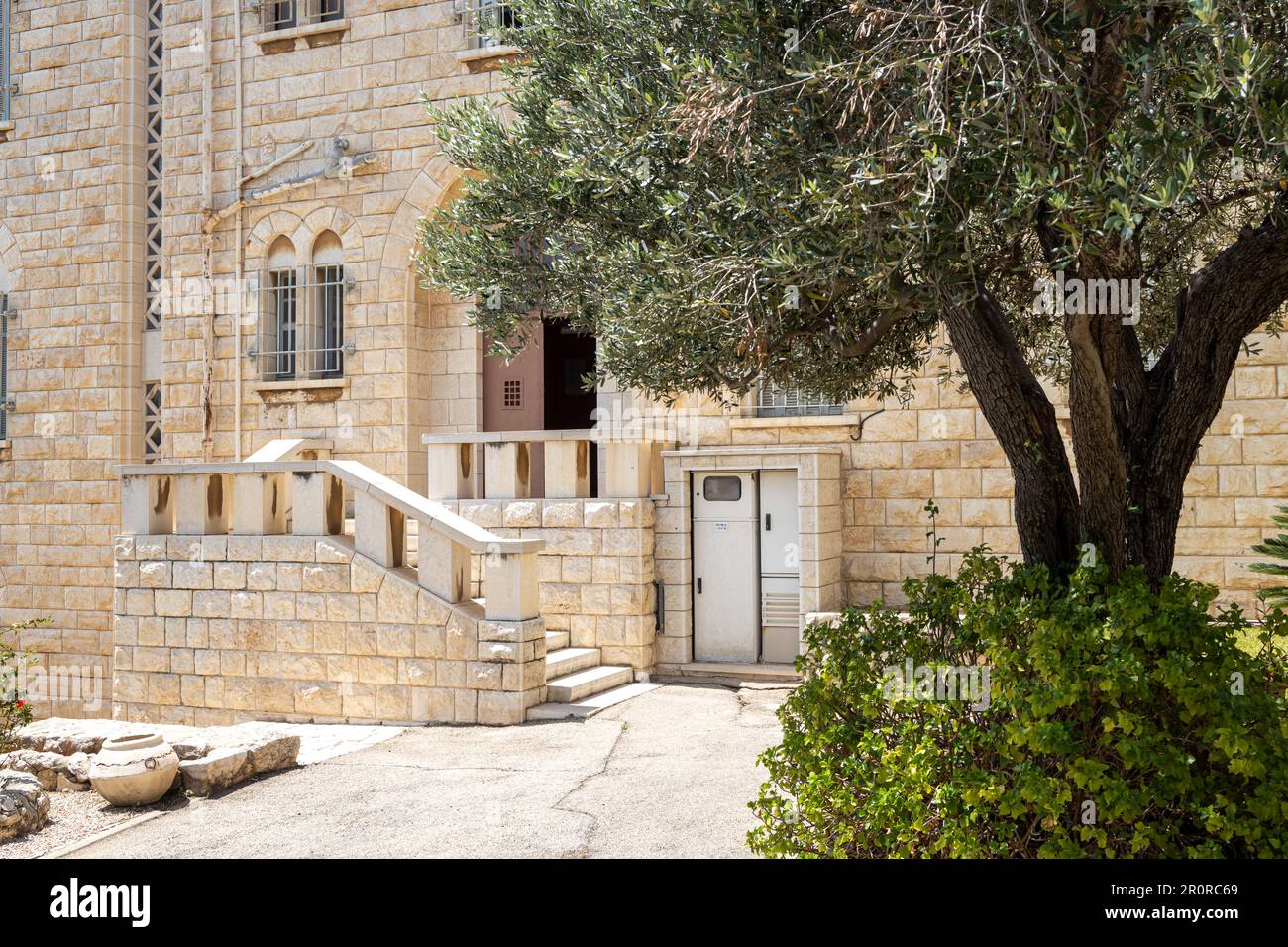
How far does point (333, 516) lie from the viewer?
10406 millimetres

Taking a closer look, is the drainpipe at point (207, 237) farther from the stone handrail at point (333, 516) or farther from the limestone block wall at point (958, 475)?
the limestone block wall at point (958, 475)

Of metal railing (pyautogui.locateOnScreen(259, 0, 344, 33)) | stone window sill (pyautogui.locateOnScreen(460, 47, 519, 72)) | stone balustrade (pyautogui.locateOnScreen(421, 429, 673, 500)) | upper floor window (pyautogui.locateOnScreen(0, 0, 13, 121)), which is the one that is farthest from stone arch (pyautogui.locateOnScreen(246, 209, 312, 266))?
upper floor window (pyautogui.locateOnScreen(0, 0, 13, 121))

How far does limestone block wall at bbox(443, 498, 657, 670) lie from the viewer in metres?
11.0

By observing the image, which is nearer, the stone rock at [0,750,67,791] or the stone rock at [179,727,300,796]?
the stone rock at [179,727,300,796]

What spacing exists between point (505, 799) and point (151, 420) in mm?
10542

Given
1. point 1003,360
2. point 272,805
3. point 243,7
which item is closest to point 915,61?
point 1003,360

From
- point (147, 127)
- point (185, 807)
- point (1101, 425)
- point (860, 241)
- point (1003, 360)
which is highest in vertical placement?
point (147, 127)

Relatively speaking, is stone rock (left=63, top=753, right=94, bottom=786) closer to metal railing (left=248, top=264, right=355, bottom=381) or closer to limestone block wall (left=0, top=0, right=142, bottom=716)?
metal railing (left=248, top=264, right=355, bottom=381)

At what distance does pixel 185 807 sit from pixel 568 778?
264cm

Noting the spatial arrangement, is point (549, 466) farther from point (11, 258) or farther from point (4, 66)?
point (4, 66)

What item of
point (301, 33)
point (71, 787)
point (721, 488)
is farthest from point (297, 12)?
point (71, 787)

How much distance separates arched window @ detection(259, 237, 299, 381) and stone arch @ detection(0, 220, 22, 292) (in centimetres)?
424

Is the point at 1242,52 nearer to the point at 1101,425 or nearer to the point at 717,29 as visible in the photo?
the point at 1101,425

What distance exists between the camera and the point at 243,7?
48.2 ft
